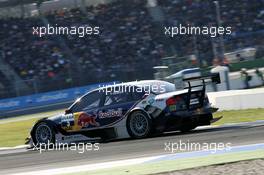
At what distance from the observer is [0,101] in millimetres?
32531

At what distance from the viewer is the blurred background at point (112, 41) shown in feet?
105

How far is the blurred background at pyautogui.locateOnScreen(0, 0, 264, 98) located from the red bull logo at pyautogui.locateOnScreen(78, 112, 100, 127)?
Answer: 56.6ft

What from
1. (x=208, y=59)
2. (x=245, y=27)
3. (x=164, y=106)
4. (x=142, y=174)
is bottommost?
(x=142, y=174)

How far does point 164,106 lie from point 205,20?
25281 millimetres

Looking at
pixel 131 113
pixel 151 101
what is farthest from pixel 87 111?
pixel 151 101

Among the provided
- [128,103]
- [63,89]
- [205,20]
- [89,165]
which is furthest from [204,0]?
[89,165]

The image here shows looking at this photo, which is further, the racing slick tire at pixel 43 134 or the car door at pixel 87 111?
the racing slick tire at pixel 43 134

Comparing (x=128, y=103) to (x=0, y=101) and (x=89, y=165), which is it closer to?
(x=89, y=165)

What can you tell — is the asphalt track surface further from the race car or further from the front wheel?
the front wheel

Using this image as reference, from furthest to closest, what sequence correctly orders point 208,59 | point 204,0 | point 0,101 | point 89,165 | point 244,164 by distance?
point 204,0, point 0,101, point 208,59, point 89,165, point 244,164

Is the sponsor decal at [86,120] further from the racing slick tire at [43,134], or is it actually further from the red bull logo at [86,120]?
the racing slick tire at [43,134]

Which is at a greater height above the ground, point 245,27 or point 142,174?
point 245,27

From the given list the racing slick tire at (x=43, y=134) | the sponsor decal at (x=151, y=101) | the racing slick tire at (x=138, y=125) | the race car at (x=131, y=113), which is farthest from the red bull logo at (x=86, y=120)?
the sponsor decal at (x=151, y=101)

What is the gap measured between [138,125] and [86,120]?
3.92 ft
